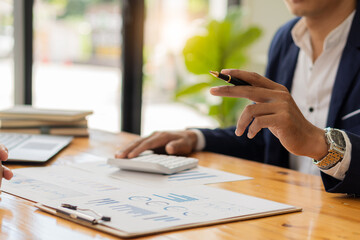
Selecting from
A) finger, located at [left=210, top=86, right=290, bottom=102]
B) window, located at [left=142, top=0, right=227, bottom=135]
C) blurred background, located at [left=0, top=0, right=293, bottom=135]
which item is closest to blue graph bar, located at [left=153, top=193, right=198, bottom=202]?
finger, located at [left=210, top=86, right=290, bottom=102]

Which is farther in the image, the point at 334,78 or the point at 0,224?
the point at 334,78

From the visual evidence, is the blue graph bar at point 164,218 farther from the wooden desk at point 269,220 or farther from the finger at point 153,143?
the finger at point 153,143

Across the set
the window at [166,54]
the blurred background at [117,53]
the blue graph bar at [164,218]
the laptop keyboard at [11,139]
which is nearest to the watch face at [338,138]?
the blue graph bar at [164,218]

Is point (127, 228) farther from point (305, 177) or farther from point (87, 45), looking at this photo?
point (87, 45)

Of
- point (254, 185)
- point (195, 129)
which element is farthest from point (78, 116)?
point (254, 185)

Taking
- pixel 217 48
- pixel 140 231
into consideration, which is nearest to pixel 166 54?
pixel 217 48

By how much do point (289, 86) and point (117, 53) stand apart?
2216 mm

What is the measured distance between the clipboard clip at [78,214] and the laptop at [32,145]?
0.51 m

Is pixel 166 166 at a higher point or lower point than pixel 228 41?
lower

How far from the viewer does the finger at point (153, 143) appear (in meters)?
1.45

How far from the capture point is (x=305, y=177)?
1380 millimetres

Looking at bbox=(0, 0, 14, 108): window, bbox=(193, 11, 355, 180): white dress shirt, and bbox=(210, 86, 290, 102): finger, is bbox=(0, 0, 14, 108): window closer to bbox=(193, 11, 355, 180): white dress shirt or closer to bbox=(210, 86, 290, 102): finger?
bbox=(193, 11, 355, 180): white dress shirt

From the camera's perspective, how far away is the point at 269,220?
0.95 m

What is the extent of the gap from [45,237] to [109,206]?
0.18m
